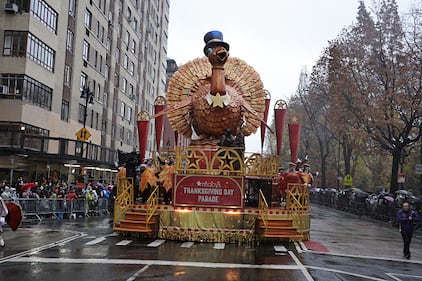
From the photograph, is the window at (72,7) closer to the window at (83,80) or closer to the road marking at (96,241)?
the window at (83,80)

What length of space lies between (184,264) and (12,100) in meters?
25.0

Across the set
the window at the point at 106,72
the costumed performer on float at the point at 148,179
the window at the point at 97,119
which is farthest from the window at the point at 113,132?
the costumed performer on float at the point at 148,179

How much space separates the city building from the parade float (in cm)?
963

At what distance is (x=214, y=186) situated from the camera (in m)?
16.3

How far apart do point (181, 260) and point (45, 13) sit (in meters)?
28.3

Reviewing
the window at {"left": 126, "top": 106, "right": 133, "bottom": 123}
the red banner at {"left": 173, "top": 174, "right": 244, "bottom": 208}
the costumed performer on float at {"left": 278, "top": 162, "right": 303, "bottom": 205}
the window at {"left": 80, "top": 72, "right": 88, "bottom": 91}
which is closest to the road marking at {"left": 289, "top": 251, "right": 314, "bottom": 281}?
the red banner at {"left": 173, "top": 174, "right": 244, "bottom": 208}

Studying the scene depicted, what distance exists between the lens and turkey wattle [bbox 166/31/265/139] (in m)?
17.9

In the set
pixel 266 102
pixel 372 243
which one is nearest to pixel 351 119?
pixel 266 102

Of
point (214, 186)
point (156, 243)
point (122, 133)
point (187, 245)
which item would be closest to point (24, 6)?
point (214, 186)

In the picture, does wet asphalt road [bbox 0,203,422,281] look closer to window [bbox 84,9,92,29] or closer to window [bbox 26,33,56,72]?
window [bbox 26,33,56,72]

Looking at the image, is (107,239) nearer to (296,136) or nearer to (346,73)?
(296,136)

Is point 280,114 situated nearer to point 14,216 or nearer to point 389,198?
point 14,216

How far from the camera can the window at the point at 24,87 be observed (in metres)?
33.0

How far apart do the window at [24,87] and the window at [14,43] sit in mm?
1449
